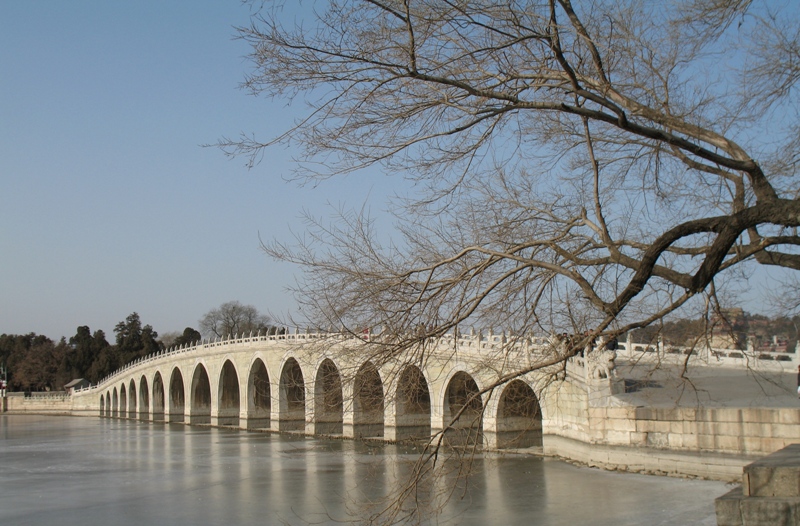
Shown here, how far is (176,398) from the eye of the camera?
47.7m

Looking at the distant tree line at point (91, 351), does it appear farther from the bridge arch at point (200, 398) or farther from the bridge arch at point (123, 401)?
the bridge arch at point (200, 398)

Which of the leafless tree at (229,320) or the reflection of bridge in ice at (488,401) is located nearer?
the reflection of bridge in ice at (488,401)

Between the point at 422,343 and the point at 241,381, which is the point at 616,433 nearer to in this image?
the point at 422,343

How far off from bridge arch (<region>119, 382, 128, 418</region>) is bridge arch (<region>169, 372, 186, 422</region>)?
10.0 metres

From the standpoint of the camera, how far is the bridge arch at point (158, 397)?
4953 cm

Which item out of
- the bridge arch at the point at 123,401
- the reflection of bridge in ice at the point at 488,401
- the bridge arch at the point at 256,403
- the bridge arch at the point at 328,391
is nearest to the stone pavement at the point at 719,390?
the reflection of bridge in ice at the point at 488,401

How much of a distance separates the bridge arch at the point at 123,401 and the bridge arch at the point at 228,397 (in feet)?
62.3

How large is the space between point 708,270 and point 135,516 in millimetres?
11201

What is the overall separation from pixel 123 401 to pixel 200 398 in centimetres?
1727

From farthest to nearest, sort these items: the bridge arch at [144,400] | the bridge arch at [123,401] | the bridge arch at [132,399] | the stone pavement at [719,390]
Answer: the bridge arch at [123,401] → the bridge arch at [132,399] → the bridge arch at [144,400] → the stone pavement at [719,390]

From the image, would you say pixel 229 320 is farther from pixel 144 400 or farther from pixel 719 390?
pixel 719 390

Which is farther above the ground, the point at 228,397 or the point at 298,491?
the point at 228,397

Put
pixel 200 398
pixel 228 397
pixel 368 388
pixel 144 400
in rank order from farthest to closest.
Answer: pixel 144 400, pixel 200 398, pixel 228 397, pixel 368 388

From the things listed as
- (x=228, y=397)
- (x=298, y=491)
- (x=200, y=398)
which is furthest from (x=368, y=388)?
(x=200, y=398)
